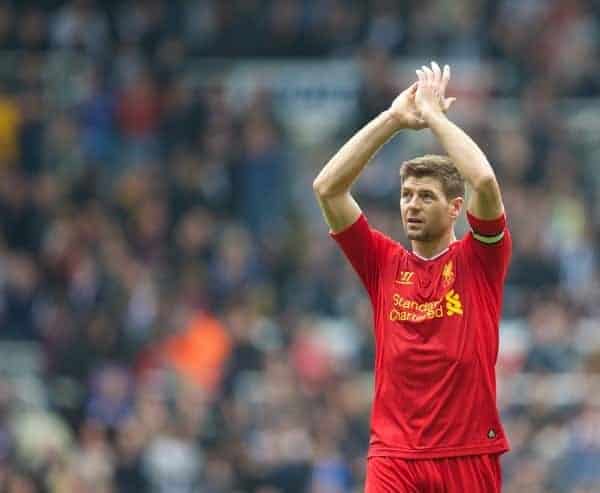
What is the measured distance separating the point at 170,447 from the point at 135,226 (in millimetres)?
2951

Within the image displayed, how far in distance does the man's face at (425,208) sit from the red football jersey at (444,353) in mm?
133

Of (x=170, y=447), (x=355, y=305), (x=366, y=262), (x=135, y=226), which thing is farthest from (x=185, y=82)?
(x=366, y=262)

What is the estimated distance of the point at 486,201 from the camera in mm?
7996

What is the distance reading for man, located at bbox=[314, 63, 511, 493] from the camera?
8.06m

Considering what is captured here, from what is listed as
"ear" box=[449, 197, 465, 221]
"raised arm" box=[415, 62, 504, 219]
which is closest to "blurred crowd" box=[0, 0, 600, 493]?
"ear" box=[449, 197, 465, 221]

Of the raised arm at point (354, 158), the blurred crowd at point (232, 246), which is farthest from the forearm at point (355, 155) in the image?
the blurred crowd at point (232, 246)

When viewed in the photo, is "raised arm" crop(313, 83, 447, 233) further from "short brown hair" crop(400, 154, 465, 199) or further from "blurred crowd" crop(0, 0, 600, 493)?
"blurred crowd" crop(0, 0, 600, 493)

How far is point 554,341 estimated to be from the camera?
15.8 meters

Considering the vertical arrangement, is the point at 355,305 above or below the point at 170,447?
above

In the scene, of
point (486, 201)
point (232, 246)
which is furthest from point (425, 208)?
point (232, 246)

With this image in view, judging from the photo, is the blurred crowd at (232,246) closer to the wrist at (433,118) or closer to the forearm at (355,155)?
the forearm at (355,155)

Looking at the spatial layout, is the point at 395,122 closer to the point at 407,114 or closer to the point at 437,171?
the point at 407,114

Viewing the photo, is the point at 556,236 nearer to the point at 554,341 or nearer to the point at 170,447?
the point at 554,341

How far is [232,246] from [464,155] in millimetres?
9375
